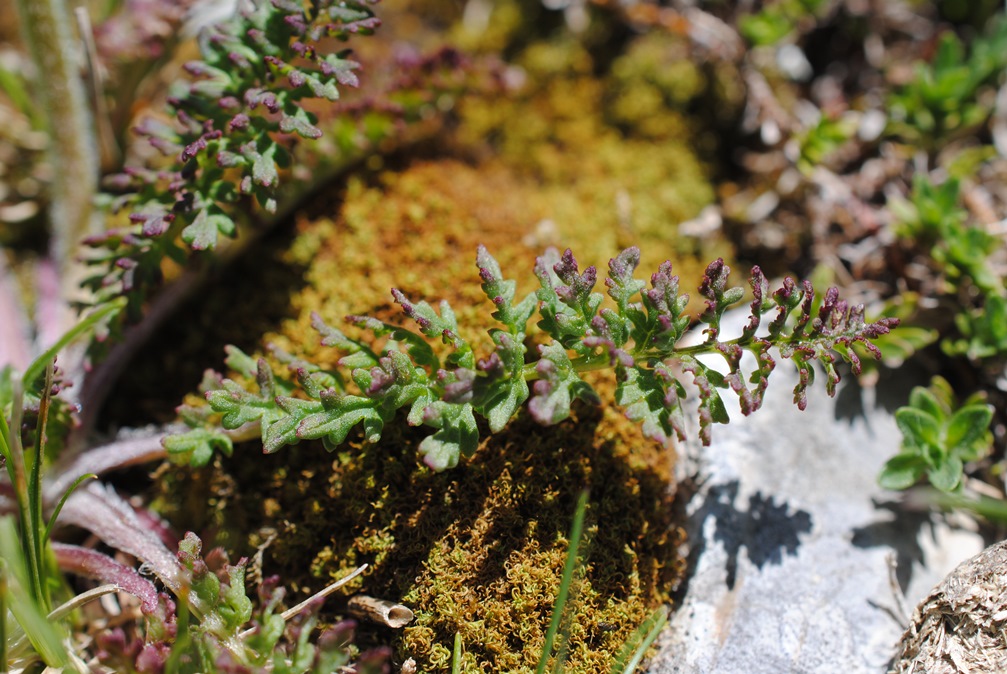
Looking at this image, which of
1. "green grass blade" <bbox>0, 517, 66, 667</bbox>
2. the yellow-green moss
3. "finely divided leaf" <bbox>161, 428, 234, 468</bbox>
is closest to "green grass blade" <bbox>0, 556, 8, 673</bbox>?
"green grass blade" <bbox>0, 517, 66, 667</bbox>

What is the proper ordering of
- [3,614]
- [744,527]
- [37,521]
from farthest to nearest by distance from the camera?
[744,527] < [37,521] < [3,614]

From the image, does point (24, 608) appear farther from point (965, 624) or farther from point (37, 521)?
point (965, 624)

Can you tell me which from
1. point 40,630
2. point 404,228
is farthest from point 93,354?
point 404,228

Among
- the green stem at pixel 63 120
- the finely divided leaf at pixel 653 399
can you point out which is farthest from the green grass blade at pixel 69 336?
the finely divided leaf at pixel 653 399

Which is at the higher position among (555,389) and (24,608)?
(555,389)

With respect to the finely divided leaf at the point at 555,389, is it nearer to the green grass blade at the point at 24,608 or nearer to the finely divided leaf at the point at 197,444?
the finely divided leaf at the point at 197,444

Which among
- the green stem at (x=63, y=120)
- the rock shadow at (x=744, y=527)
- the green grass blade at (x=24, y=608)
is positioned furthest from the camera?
the green stem at (x=63, y=120)

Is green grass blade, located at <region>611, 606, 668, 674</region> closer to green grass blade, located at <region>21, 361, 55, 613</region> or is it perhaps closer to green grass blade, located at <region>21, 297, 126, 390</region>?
green grass blade, located at <region>21, 361, 55, 613</region>

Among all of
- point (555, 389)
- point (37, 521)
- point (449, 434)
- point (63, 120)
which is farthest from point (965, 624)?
point (63, 120)
